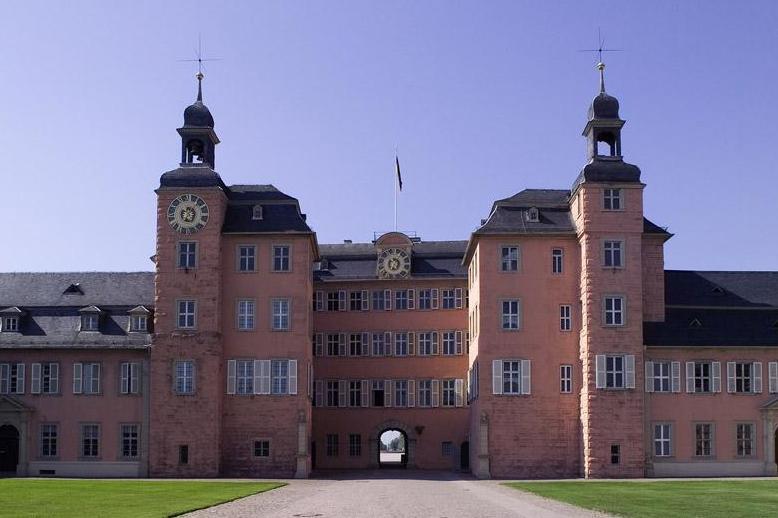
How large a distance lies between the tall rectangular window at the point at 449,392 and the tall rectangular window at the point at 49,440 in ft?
85.3

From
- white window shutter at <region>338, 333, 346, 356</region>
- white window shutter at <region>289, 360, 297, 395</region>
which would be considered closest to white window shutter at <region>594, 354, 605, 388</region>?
white window shutter at <region>289, 360, 297, 395</region>

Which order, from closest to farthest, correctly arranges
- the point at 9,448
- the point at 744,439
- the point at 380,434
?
the point at 744,439, the point at 9,448, the point at 380,434

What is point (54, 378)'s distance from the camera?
67250 millimetres

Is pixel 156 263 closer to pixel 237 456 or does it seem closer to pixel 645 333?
pixel 237 456

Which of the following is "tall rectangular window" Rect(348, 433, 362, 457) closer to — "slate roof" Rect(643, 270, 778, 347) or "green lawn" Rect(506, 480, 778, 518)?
"slate roof" Rect(643, 270, 778, 347)

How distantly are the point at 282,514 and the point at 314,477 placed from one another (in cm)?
3054

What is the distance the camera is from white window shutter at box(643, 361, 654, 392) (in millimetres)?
63844

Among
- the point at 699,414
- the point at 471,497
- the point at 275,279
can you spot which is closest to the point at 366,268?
the point at 275,279

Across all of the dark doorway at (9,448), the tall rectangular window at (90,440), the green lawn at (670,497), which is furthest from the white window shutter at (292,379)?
the dark doorway at (9,448)

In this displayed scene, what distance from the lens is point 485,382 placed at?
6469 cm

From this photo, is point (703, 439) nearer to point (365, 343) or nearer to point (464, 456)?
point (464, 456)

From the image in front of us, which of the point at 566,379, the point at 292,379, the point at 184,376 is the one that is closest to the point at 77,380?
the point at 184,376

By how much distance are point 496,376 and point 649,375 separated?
8.24 meters

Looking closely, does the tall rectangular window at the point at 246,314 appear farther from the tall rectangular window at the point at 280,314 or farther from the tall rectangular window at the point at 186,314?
the tall rectangular window at the point at 186,314
